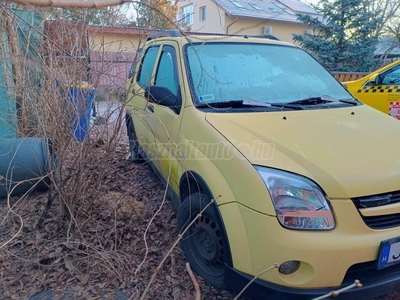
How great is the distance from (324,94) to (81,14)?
2.57m

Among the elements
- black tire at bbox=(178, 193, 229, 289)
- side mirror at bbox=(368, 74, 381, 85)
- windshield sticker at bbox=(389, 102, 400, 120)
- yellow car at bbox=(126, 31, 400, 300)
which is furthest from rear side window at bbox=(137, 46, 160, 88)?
windshield sticker at bbox=(389, 102, 400, 120)

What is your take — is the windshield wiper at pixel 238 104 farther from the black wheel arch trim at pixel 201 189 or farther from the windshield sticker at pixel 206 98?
the black wheel arch trim at pixel 201 189

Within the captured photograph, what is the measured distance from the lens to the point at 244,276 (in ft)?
6.49

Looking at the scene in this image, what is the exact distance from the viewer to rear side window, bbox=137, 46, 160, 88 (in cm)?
393

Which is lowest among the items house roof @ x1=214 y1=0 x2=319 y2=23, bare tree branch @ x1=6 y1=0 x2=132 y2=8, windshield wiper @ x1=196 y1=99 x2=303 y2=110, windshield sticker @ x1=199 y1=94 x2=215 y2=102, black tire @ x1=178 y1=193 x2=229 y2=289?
black tire @ x1=178 y1=193 x2=229 y2=289

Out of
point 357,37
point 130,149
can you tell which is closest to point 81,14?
point 130,149

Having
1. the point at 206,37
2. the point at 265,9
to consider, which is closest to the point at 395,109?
the point at 265,9

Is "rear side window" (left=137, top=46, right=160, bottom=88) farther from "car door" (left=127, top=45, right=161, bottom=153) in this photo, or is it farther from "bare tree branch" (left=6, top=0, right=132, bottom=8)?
"bare tree branch" (left=6, top=0, right=132, bottom=8)

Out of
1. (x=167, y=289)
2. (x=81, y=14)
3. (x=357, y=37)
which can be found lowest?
(x=167, y=289)

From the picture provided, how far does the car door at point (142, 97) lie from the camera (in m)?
3.68

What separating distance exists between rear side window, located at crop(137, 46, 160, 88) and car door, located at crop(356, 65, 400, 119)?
13.1 ft

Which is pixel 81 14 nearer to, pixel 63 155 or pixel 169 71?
pixel 169 71

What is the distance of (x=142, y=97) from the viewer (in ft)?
11.9

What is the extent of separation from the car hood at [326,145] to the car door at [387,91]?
10.6ft
